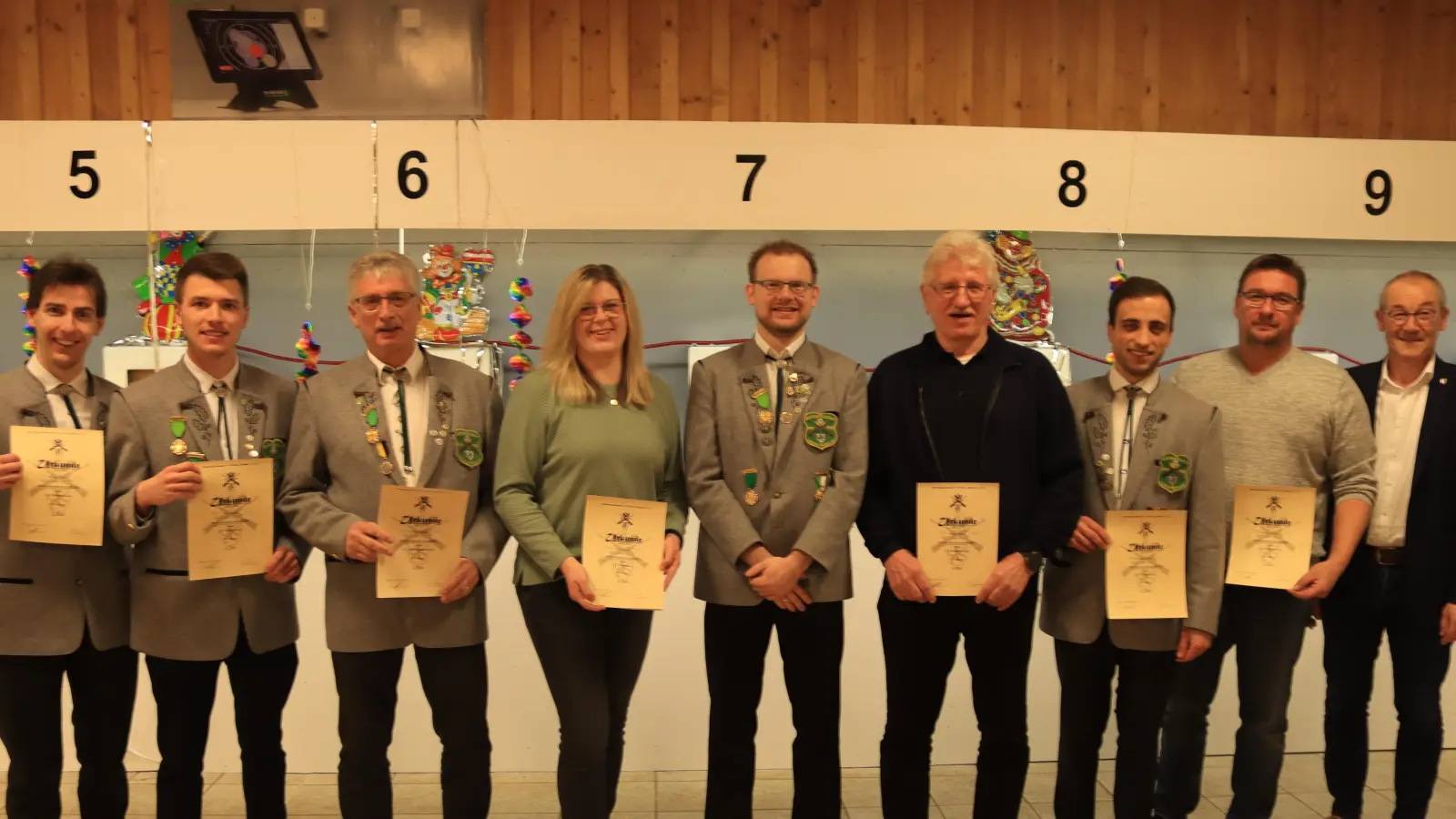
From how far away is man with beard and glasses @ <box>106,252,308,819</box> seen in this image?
221cm

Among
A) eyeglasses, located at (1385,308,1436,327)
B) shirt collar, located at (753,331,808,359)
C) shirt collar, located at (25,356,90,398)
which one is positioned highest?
eyeglasses, located at (1385,308,1436,327)

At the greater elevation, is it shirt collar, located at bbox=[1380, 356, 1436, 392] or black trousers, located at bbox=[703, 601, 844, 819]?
shirt collar, located at bbox=[1380, 356, 1436, 392]

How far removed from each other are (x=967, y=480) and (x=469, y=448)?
3.76 ft

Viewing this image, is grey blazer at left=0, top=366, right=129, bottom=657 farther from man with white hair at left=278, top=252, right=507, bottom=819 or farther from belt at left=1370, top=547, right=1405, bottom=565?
belt at left=1370, top=547, right=1405, bottom=565

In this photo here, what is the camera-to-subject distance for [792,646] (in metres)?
2.33

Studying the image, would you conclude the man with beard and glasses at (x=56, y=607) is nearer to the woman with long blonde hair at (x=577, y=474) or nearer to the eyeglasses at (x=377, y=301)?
the eyeglasses at (x=377, y=301)

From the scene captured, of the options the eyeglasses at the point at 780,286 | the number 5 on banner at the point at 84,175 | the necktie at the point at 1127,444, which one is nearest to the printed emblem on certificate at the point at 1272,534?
the necktie at the point at 1127,444

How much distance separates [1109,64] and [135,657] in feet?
13.9

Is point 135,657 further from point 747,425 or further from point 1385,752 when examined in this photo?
point 1385,752

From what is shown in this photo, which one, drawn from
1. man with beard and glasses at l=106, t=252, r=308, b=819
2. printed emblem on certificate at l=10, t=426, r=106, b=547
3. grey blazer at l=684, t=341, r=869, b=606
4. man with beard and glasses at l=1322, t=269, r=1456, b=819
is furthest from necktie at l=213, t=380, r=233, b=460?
man with beard and glasses at l=1322, t=269, r=1456, b=819

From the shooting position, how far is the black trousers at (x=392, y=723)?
2.21 metres

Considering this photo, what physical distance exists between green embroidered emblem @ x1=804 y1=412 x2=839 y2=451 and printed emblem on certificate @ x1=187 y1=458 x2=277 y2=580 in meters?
1.22

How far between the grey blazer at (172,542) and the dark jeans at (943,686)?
1.45 metres

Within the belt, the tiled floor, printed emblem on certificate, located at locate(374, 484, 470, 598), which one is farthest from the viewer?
the tiled floor
